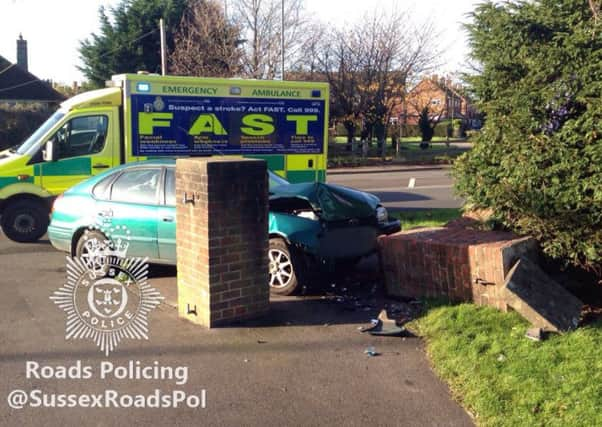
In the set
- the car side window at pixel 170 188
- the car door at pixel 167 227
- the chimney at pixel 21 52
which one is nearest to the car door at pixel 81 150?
the car side window at pixel 170 188

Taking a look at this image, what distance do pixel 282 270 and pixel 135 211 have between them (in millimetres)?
1961

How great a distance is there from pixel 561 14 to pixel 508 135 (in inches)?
51.9

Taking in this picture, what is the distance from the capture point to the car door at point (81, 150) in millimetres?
10633

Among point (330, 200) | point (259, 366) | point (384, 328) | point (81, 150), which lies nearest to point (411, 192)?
point (81, 150)

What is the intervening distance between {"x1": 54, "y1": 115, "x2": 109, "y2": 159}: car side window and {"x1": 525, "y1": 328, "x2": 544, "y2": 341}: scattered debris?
8090 millimetres

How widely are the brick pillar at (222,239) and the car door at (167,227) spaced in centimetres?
117

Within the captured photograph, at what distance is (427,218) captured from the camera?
11195 mm

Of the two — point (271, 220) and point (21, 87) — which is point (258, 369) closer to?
point (271, 220)

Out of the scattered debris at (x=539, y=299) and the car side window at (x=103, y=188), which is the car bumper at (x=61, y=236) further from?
the scattered debris at (x=539, y=299)

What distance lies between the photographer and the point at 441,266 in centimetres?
624

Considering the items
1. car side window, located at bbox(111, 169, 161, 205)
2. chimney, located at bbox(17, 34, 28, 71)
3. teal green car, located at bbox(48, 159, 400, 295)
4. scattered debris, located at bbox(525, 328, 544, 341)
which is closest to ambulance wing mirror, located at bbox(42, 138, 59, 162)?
teal green car, located at bbox(48, 159, 400, 295)

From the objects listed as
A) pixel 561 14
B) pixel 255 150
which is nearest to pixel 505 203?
pixel 561 14

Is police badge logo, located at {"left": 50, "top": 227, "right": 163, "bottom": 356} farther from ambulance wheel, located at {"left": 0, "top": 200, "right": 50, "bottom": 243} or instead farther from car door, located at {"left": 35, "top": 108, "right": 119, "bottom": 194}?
car door, located at {"left": 35, "top": 108, "right": 119, "bottom": 194}

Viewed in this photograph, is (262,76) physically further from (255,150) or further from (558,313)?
(558,313)
